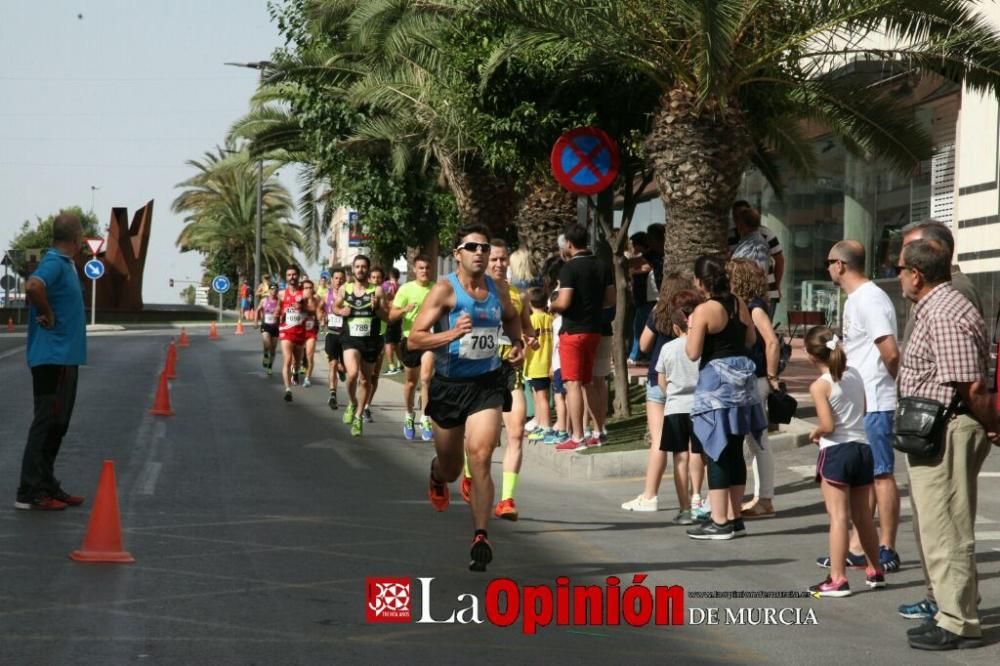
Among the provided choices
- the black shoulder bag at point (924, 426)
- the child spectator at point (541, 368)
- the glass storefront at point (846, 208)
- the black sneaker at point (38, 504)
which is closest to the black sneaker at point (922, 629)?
the black shoulder bag at point (924, 426)

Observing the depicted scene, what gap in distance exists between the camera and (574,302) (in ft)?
46.1

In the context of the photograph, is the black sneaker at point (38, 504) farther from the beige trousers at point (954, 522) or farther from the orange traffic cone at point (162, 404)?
the orange traffic cone at point (162, 404)

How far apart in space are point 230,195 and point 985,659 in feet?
248

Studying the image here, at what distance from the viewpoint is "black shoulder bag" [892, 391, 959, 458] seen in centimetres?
683

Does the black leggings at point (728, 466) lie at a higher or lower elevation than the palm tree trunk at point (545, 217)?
lower

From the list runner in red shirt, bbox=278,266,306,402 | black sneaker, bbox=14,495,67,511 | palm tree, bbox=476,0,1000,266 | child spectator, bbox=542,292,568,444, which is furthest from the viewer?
runner in red shirt, bbox=278,266,306,402

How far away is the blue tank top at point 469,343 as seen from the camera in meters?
8.98

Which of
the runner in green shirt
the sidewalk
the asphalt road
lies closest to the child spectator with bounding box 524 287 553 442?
the sidewalk

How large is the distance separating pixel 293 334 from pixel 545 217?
4.11m

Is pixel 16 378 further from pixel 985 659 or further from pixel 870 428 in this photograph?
pixel 985 659

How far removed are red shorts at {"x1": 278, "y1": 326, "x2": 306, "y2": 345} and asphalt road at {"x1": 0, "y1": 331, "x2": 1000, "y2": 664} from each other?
6.48m

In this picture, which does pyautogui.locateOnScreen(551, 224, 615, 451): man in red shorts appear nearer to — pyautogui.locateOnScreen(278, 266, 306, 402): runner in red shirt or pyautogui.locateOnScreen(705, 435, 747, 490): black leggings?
pyautogui.locateOnScreen(705, 435, 747, 490): black leggings

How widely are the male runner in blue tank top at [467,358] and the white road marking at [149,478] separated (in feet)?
11.7

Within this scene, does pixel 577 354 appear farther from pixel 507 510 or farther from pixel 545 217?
pixel 545 217
